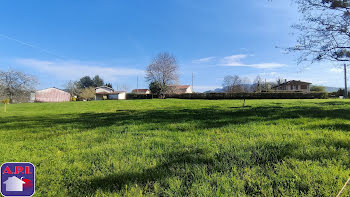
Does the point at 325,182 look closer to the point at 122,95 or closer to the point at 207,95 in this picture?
the point at 207,95

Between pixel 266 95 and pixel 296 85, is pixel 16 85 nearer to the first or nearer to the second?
pixel 266 95

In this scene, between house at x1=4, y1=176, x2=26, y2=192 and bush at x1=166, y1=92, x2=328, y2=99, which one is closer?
house at x1=4, y1=176, x2=26, y2=192

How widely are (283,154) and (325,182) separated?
69cm

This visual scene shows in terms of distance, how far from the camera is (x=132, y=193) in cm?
163


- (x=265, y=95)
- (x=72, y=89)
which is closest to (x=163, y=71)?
(x=265, y=95)

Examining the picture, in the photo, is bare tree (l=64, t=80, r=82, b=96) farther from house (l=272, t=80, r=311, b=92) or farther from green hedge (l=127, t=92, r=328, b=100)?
house (l=272, t=80, r=311, b=92)

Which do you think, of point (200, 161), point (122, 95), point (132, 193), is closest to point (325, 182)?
point (200, 161)

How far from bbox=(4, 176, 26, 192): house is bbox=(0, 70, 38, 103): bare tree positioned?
47.2 m

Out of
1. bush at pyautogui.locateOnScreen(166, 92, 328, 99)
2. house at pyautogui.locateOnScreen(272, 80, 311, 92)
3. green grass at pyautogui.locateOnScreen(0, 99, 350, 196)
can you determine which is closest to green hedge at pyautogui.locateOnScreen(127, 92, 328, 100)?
bush at pyautogui.locateOnScreen(166, 92, 328, 99)

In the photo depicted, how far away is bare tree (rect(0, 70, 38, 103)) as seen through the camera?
35.8 metres

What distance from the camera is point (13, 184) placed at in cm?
179

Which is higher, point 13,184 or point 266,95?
point 266,95

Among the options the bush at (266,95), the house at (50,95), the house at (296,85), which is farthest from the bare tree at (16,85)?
the house at (296,85)

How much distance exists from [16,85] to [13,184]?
49710 millimetres
